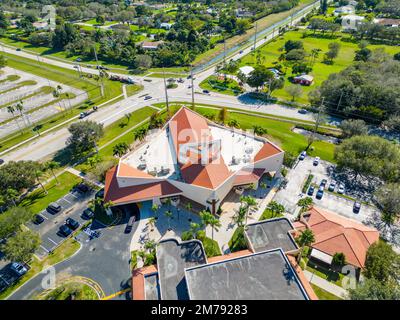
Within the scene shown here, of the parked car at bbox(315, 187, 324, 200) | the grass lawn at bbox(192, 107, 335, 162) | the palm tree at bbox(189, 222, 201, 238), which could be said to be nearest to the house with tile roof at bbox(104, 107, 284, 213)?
the palm tree at bbox(189, 222, 201, 238)

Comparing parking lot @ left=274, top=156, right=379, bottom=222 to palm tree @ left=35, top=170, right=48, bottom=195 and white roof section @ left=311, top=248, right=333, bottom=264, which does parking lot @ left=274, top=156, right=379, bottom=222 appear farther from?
palm tree @ left=35, top=170, right=48, bottom=195

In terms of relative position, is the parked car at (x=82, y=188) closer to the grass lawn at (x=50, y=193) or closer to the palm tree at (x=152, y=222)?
the grass lawn at (x=50, y=193)

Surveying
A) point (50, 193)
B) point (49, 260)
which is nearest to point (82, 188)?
point (50, 193)

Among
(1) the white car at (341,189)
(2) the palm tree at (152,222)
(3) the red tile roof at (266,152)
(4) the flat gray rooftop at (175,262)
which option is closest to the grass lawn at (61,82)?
(2) the palm tree at (152,222)

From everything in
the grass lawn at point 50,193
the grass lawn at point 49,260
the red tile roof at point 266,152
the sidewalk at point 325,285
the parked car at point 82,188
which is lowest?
the sidewalk at point 325,285

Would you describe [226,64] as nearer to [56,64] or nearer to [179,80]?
[179,80]

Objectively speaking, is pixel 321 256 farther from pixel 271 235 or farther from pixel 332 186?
pixel 332 186
